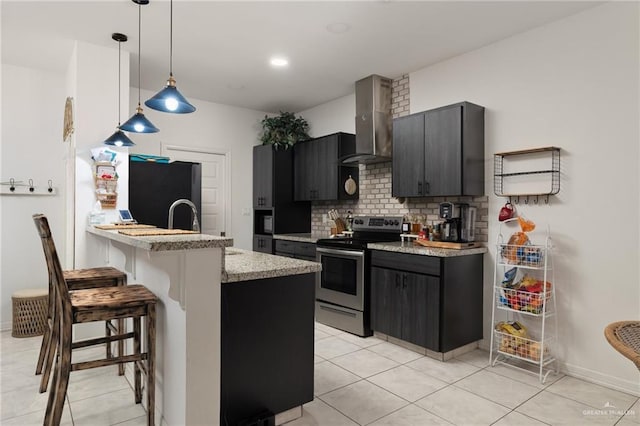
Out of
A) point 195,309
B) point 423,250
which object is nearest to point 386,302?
point 423,250

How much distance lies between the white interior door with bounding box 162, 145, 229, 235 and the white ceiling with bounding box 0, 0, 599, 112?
3.69ft

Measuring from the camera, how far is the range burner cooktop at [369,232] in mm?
4030

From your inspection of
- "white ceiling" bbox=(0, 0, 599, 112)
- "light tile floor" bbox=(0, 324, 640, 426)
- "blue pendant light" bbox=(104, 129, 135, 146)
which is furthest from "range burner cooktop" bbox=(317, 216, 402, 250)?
"blue pendant light" bbox=(104, 129, 135, 146)

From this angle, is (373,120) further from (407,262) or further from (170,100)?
(170,100)

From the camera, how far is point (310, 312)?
2.30 m

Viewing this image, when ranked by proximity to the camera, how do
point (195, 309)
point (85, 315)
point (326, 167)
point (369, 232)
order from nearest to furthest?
1. point (195, 309)
2. point (85, 315)
3. point (369, 232)
4. point (326, 167)

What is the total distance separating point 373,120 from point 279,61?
115 centimetres

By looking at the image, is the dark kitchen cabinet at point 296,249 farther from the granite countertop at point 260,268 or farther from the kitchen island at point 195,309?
the kitchen island at point 195,309

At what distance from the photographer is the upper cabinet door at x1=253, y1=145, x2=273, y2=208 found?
532 cm

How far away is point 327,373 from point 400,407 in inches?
27.1

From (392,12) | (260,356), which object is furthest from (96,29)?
(260,356)

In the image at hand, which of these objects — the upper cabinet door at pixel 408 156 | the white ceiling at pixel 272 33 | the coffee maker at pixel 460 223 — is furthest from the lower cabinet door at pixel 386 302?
the white ceiling at pixel 272 33

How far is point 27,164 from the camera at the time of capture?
13.6 feet

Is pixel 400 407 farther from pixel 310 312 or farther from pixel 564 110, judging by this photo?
pixel 564 110
